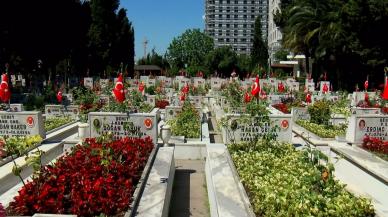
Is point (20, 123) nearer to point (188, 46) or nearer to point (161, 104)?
point (161, 104)

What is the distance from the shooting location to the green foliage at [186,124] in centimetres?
1499

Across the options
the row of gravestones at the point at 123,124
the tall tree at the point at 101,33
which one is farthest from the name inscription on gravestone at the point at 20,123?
the tall tree at the point at 101,33

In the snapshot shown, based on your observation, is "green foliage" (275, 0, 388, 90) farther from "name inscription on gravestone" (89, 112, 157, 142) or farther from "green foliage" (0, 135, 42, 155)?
"green foliage" (0, 135, 42, 155)

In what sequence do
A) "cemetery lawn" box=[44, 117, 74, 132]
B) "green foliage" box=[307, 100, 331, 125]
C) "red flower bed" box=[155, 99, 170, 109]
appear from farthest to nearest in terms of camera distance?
1. "red flower bed" box=[155, 99, 170, 109]
2. "green foliage" box=[307, 100, 331, 125]
3. "cemetery lawn" box=[44, 117, 74, 132]

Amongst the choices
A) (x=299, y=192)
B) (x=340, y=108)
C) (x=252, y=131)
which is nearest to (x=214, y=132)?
(x=252, y=131)

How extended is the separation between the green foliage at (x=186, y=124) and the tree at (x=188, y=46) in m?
74.0

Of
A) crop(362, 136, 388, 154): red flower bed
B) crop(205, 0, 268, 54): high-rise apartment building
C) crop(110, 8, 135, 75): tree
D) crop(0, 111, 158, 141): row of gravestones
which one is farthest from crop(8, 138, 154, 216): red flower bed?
crop(205, 0, 268, 54): high-rise apartment building

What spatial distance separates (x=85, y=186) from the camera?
6832mm

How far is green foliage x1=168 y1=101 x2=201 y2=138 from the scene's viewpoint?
14992mm

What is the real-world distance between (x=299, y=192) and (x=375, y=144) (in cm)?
656

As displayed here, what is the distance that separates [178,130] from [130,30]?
53140 millimetres

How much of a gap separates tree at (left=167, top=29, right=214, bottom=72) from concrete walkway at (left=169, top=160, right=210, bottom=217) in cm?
7912

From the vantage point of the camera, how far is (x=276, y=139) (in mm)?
12273

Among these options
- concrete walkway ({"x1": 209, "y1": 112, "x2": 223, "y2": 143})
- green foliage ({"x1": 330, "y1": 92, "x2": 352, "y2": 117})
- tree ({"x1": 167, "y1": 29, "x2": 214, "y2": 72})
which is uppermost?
tree ({"x1": 167, "y1": 29, "x2": 214, "y2": 72})
